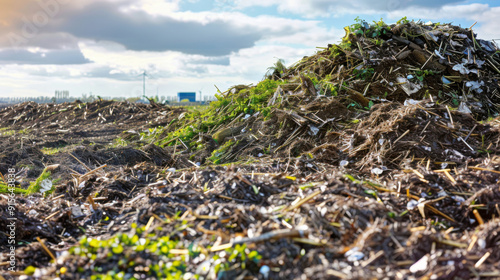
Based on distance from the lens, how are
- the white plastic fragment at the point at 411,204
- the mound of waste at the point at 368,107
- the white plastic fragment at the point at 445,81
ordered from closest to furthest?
the white plastic fragment at the point at 411,204 → the mound of waste at the point at 368,107 → the white plastic fragment at the point at 445,81

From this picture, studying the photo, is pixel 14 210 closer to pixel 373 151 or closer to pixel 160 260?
pixel 160 260

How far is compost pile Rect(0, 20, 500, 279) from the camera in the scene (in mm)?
2436

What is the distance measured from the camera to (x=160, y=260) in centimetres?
246

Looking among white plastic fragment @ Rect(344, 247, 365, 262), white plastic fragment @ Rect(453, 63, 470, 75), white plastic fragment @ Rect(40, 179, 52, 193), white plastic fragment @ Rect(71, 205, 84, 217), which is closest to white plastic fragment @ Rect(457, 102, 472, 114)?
white plastic fragment @ Rect(453, 63, 470, 75)

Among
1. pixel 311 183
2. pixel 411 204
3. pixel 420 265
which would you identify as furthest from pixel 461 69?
pixel 420 265

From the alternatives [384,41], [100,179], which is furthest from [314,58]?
[100,179]

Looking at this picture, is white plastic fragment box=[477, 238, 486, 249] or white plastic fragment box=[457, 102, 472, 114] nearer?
white plastic fragment box=[477, 238, 486, 249]

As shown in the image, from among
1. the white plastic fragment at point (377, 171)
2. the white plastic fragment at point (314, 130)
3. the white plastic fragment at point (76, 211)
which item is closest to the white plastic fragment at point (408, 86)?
the white plastic fragment at point (314, 130)

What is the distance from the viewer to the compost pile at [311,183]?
244 cm

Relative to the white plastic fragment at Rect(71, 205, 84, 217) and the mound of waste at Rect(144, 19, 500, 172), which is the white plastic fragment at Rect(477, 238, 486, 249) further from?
the white plastic fragment at Rect(71, 205, 84, 217)

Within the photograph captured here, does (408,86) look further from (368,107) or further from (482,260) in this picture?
(482,260)

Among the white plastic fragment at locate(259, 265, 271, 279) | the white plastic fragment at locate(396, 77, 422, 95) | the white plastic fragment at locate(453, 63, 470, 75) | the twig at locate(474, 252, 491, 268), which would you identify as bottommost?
the white plastic fragment at locate(259, 265, 271, 279)

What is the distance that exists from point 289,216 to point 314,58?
6021mm

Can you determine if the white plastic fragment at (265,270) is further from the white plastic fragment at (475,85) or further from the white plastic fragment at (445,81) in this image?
the white plastic fragment at (475,85)
